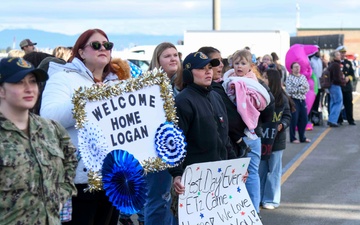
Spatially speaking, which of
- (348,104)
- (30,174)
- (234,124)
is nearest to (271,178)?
(234,124)

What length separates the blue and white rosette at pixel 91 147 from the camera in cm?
512

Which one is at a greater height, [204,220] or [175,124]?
[175,124]

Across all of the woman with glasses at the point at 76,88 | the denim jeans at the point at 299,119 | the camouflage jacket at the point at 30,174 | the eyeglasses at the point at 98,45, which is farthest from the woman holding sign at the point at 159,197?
the denim jeans at the point at 299,119

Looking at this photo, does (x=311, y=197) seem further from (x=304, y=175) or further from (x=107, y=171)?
(x=107, y=171)

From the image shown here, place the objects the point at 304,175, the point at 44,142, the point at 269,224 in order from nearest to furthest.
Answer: the point at 44,142 → the point at 269,224 → the point at 304,175

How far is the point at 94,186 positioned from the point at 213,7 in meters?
22.9

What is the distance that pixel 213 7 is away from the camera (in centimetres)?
2752

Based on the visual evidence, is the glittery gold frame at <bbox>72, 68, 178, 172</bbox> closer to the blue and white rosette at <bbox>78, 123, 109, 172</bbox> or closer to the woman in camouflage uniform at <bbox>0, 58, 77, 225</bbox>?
the blue and white rosette at <bbox>78, 123, 109, 172</bbox>

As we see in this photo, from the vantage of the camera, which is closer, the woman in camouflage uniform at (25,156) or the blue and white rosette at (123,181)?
the woman in camouflage uniform at (25,156)

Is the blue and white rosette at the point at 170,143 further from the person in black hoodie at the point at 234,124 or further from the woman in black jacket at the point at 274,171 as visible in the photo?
the woman in black jacket at the point at 274,171

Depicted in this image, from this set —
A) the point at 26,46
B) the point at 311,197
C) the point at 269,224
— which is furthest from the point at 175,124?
the point at 26,46

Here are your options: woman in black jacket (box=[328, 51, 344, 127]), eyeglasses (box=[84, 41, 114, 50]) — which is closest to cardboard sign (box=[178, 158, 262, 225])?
eyeglasses (box=[84, 41, 114, 50])

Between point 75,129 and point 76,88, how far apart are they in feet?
0.91

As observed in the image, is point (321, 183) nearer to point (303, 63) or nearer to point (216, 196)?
point (216, 196)
